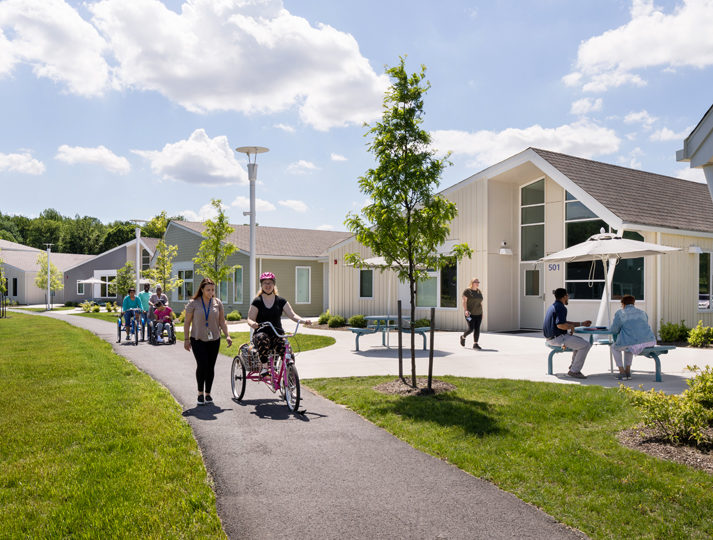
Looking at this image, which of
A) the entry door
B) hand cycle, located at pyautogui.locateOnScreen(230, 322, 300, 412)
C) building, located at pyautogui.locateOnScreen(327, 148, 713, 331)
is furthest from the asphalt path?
the entry door

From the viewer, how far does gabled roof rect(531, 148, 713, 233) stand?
670 inches

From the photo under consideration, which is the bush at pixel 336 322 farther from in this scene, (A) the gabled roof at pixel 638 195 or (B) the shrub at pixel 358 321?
(A) the gabled roof at pixel 638 195

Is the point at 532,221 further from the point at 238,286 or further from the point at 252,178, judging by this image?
the point at 238,286

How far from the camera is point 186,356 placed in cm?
1370

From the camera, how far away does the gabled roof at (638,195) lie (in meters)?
17.0

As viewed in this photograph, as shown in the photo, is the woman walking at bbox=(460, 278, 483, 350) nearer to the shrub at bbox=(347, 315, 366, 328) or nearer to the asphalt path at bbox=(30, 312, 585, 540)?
the shrub at bbox=(347, 315, 366, 328)

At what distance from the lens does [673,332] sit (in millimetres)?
15672

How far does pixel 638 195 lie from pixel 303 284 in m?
16.5

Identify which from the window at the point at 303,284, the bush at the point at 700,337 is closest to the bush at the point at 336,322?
the window at the point at 303,284

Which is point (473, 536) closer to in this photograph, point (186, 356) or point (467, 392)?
point (467, 392)

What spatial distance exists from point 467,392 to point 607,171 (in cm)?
1445

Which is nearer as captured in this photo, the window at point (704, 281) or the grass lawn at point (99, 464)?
the grass lawn at point (99, 464)

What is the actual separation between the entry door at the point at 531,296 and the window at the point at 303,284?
1280cm

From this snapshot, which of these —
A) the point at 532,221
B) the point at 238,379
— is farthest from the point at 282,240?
the point at 238,379
